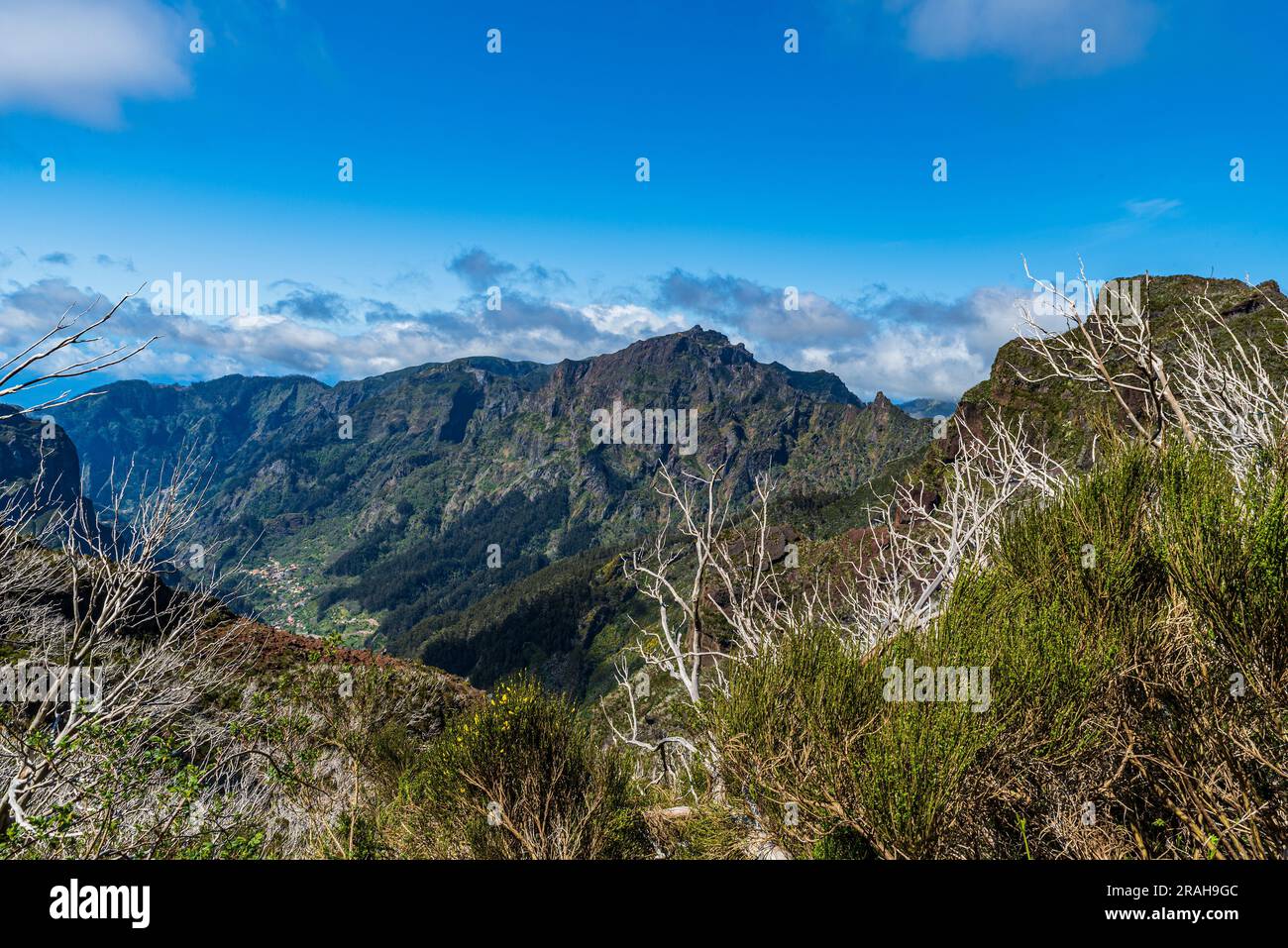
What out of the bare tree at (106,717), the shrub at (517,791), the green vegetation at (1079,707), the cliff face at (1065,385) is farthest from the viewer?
the cliff face at (1065,385)

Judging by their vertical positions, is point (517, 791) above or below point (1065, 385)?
below

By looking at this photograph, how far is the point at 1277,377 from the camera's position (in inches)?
2219

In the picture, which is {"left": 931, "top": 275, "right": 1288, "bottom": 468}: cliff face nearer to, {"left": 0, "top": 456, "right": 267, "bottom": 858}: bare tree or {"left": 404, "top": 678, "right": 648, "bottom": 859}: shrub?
A: {"left": 404, "top": 678, "right": 648, "bottom": 859}: shrub

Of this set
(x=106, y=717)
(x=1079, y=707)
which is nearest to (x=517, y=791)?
(x=106, y=717)

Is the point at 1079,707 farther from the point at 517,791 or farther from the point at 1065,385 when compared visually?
the point at 1065,385

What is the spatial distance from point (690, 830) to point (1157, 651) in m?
7.46

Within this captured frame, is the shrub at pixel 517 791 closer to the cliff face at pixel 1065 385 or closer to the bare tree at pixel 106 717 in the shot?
the bare tree at pixel 106 717

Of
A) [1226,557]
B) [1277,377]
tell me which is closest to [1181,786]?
[1226,557]

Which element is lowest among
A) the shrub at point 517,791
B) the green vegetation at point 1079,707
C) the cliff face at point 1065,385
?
the shrub at point 517,791

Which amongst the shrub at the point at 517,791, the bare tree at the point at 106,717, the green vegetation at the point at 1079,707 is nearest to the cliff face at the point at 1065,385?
the green vegetation at the point at 1079,707

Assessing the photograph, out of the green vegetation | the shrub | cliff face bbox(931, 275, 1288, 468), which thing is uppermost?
cliff face bbox(931, 275, 1288, 468)

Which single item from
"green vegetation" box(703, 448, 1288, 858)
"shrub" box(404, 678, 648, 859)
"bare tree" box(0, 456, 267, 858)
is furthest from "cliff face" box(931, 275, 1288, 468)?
"bare tree" box(0, 456, 267, 858)
